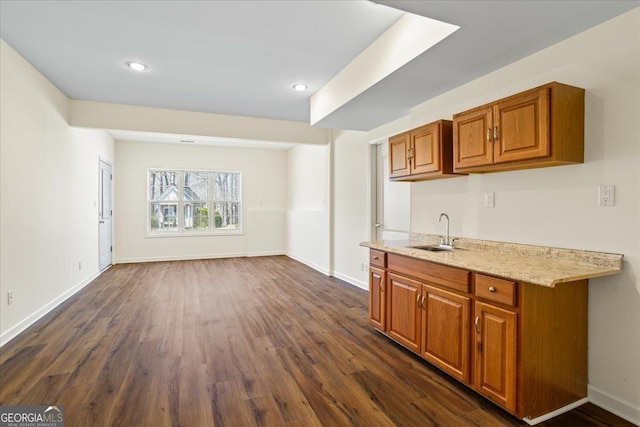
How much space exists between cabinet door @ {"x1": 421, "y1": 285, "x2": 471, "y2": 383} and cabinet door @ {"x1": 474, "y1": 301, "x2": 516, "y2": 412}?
0.09 meters

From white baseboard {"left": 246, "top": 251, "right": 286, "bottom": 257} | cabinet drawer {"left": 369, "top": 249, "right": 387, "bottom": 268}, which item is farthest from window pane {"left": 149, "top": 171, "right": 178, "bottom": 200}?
cabinet drawer {"left": 369, "top": 249, "right": 387, "bottom": 268}

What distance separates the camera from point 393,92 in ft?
9.96

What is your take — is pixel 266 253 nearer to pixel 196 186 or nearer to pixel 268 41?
pixel 196 186

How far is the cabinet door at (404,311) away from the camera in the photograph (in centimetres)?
255

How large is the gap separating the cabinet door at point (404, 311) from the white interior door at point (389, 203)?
4.38 feet

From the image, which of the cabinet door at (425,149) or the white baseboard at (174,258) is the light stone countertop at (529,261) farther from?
the white baseboard at (174,258)

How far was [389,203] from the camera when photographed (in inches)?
172

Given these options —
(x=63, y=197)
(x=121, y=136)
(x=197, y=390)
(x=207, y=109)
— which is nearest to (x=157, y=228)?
(x=121, y=136)

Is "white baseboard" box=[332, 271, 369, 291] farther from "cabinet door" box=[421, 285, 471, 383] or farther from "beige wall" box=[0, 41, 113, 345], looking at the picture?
"beige wall" box=[0, 41, 113, 345]

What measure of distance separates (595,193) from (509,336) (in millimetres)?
1045

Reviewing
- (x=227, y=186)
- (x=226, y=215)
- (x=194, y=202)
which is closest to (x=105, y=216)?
(x=194, y=202)

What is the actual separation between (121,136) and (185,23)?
5.05m

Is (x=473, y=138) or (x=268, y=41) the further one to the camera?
(x=268, y=41)

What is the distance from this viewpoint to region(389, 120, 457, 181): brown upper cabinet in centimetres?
281
